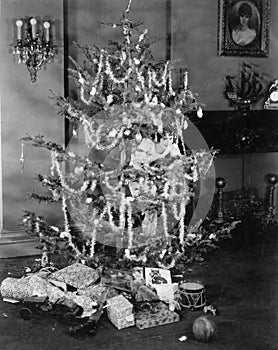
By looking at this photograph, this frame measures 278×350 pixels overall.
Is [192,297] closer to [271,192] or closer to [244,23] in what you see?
[271,192]

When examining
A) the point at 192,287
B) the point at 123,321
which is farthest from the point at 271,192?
the point at 123,321

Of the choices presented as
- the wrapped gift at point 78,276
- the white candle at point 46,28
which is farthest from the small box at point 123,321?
the white candle at point 46,28

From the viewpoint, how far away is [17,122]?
4883 mm

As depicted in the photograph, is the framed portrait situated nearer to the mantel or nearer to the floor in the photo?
the mantel

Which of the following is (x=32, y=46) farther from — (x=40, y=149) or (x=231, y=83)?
(x=231, y=83)

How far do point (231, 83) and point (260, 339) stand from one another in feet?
9.82

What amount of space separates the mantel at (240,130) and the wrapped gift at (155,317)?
7.37ft

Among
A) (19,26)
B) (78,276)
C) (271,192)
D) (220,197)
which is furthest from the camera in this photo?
(271,192)

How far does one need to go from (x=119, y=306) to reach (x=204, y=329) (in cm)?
56

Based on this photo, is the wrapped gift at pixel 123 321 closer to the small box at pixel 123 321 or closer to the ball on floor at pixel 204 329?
the small box at pixel 123 321

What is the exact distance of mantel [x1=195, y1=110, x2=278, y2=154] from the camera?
5.62 meters

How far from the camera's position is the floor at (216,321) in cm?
341

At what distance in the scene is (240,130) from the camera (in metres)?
5.74

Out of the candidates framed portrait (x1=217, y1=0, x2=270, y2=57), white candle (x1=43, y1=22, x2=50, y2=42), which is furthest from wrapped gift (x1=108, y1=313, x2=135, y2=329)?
framed portrait (x1=217, y1=0, x2=270, y2=57)
